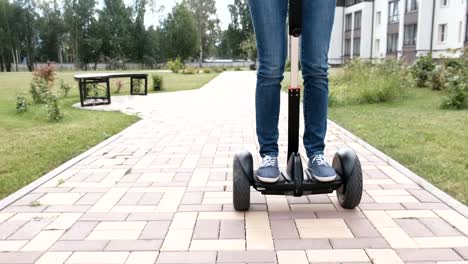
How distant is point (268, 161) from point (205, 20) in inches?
2637

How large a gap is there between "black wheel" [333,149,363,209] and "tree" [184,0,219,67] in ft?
206

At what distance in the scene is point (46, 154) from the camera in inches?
188

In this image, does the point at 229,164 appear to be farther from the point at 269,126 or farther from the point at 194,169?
the point at 269,126

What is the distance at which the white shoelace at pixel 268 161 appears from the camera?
2.72m

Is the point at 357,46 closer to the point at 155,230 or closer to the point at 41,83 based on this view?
the point at 41,83

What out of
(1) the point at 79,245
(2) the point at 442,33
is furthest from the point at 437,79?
(2) the point at 442,33

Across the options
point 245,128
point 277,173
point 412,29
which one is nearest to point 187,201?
point 277,173

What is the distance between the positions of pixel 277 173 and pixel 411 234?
2.63 ft

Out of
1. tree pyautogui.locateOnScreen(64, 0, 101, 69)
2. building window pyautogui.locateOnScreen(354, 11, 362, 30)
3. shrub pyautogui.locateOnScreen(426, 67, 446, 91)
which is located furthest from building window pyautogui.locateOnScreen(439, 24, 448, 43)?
tree pyautogui.locateOnScreen(64, 0, 101, 69)

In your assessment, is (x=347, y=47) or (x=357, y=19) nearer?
(x=357, y=19)

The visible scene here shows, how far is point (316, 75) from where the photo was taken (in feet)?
8.91

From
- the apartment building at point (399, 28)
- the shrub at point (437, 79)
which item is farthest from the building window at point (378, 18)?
the shrub at point (437, 79)

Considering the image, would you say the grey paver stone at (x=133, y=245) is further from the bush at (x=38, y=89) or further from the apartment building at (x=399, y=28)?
the apartment building at (x=399, y=28)

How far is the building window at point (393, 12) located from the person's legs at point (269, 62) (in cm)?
3537
